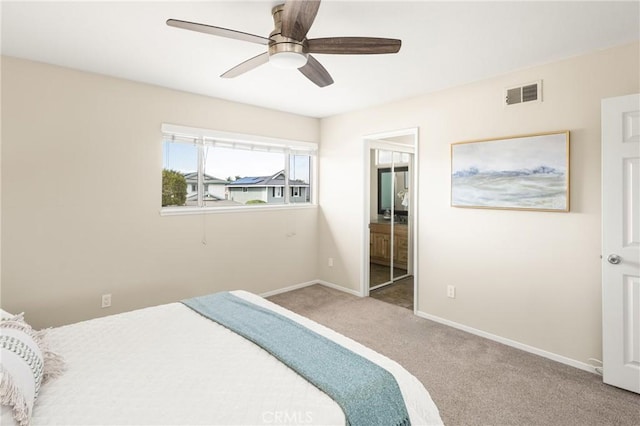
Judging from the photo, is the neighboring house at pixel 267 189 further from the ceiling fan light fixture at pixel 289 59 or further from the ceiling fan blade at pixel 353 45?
the ceiling fan blade at pixel 353 45

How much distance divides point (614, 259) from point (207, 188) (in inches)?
149

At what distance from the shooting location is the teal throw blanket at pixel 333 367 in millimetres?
1309

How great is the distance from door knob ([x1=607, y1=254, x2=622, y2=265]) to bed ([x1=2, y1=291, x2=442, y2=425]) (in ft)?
5.93

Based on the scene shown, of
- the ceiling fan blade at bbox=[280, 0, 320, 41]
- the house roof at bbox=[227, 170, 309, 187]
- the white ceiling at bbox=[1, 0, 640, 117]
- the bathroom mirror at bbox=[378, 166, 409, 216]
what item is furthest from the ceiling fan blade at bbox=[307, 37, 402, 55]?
the bathroom mirror at bbox=[378, 166, 409, 216]

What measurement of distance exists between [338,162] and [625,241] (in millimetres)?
3090

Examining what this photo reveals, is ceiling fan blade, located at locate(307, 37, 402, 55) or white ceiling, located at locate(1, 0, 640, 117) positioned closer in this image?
ceiling fan blade, located at locate(307, 37, 402, 55)

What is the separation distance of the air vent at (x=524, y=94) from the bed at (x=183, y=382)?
2559 millimetres

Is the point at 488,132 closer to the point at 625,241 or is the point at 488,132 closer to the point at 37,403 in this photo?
the point at 625,241

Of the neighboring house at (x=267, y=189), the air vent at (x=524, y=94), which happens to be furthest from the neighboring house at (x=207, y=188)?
the air vent at (x=524, y=94)

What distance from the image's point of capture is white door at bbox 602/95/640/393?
2.24 meters

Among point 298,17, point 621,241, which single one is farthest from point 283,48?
point 621,241

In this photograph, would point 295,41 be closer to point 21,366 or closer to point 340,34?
point 340,34

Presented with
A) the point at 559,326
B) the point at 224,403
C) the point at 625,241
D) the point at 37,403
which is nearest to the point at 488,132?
the point at 625,241

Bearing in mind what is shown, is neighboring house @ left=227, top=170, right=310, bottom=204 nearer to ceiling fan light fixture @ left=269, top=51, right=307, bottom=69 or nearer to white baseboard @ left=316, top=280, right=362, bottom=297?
white baseboard @ left=316, top=280, right=362, bottom=297
